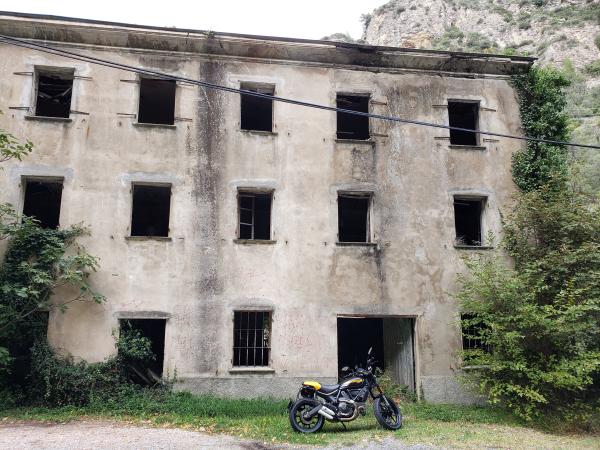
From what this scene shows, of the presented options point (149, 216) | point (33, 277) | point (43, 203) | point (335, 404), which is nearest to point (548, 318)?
point (335, 404)

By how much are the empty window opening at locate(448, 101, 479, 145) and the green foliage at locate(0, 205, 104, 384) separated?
1178cm

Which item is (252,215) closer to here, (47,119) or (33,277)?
(33,277)

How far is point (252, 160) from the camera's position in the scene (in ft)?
41.7

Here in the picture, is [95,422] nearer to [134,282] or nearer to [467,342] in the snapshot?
[134,282]

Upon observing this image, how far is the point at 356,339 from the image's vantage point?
630 inches

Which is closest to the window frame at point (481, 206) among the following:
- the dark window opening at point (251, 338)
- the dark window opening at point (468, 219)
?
the dark window opening at point (468, 219)

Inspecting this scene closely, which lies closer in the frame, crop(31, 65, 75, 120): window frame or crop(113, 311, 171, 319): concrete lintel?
crop(113, 311, 171, 319): concrete lintel

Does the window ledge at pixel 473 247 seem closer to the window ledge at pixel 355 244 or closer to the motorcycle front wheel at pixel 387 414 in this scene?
the window ledge at pixel 355 244

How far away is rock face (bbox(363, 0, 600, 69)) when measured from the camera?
177ft

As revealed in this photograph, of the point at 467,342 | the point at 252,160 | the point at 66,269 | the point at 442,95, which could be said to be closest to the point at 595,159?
the point at 442,95

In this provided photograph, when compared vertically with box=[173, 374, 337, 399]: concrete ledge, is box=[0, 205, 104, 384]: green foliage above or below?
above

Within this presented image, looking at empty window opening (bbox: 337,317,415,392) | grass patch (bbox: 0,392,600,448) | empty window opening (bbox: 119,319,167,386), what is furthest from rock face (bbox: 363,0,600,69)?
empty window opening (bbox: 119,319,167,386)

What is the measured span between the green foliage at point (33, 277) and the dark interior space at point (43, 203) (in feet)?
7.94

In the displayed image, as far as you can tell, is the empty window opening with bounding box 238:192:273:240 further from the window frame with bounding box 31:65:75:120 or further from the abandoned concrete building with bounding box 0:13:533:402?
the window frame with bounding box 31:65:75:120
